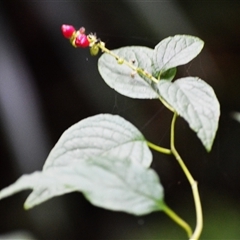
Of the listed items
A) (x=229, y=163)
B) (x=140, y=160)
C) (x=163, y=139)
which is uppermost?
(x=140, y=160)

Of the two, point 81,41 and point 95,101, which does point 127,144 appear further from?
point 95,101

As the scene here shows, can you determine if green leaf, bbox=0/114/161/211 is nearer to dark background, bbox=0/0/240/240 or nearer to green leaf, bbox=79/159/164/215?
green leaf, bbox=79/159/164/215

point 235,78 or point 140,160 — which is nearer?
point 140,160

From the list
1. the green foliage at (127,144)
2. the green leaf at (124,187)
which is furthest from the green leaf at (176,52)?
the green leaf at (124,187)

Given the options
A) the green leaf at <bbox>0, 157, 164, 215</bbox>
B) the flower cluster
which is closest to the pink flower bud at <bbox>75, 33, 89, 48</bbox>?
the flower cluster

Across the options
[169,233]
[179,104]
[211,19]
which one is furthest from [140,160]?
[211,19]

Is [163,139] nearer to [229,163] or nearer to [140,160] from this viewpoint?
[229,163]

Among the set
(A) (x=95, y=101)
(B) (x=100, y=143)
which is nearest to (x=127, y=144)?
(B) (x=100, y=143)
